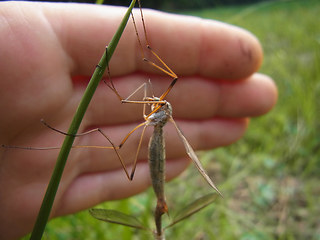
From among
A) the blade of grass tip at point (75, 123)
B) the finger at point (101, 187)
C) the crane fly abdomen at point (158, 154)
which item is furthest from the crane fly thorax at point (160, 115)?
the finger at point (101, 187)

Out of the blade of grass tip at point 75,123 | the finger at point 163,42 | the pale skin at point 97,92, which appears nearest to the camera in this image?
the blade of grass tip at point 75,123

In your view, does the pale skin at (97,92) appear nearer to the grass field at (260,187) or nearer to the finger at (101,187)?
the finger at (101,187)

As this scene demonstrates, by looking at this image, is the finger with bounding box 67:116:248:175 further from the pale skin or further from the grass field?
the grass field

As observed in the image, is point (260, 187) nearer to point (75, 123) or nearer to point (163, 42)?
point (163, 42)

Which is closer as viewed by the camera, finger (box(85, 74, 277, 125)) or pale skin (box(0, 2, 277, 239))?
pale skin (box(0, 2, 277, 239))

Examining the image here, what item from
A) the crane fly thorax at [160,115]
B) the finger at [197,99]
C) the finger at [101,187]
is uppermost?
the crane fly thorax at [160,115]

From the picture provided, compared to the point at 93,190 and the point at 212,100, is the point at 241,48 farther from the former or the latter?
the point at 93,190

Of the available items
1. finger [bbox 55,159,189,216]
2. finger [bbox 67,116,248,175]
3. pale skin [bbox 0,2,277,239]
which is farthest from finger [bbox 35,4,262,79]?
finger [bbox 55,159,189,216]
